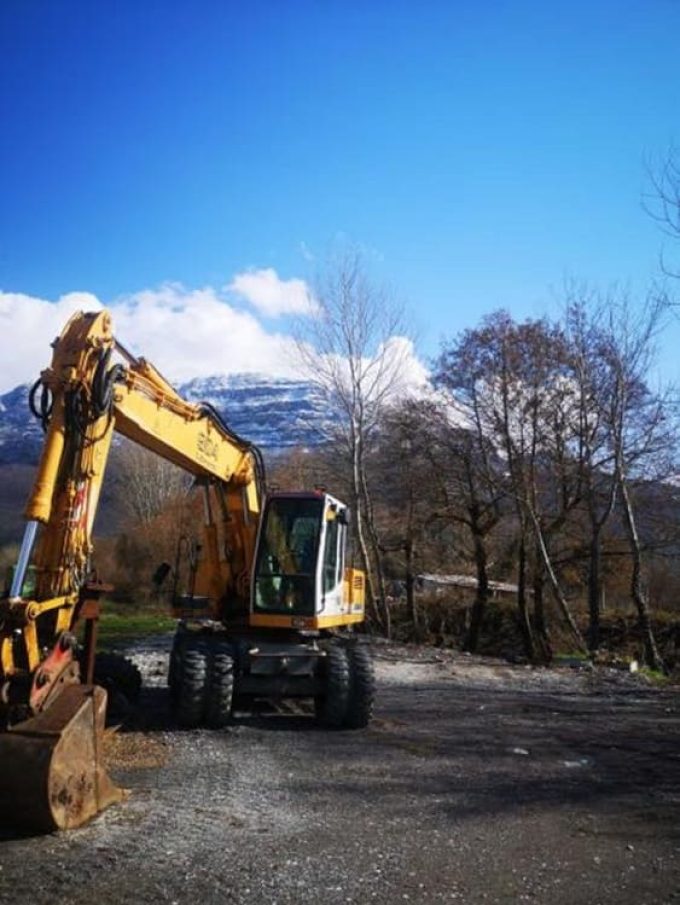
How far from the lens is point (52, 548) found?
7.65 meters

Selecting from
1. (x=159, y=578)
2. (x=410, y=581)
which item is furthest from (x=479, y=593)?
(x=159, y=578)

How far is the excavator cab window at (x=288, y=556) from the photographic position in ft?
36.6

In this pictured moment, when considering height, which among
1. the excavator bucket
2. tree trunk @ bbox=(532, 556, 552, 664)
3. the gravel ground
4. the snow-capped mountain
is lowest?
the gravel ground

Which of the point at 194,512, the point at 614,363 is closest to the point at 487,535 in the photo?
the point at 614,363

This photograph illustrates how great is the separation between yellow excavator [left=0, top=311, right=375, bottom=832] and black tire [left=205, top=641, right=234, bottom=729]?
17mm

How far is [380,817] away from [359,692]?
3.97 m

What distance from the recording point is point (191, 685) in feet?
33.1

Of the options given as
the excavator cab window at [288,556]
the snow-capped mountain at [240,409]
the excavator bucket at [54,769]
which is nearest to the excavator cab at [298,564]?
the excavator cab window at [288,556]

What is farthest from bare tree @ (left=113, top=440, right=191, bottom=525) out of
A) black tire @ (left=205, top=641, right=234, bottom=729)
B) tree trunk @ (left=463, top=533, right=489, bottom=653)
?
black tire @ (left=205, top=641, right=234, bottom=729)

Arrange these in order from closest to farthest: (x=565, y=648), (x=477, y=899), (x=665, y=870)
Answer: (x=477, y=899)
(x=665, y=870)
(x=565, y=648)

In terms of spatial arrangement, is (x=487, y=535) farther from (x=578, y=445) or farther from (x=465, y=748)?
(x=465, y=748)

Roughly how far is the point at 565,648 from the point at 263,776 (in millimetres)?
19808

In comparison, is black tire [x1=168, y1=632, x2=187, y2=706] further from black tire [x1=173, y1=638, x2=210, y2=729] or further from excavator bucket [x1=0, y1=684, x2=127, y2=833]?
excavator bucket [x1=0, y1=684, x2=127, y2=833]

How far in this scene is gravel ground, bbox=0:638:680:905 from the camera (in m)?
5.27
